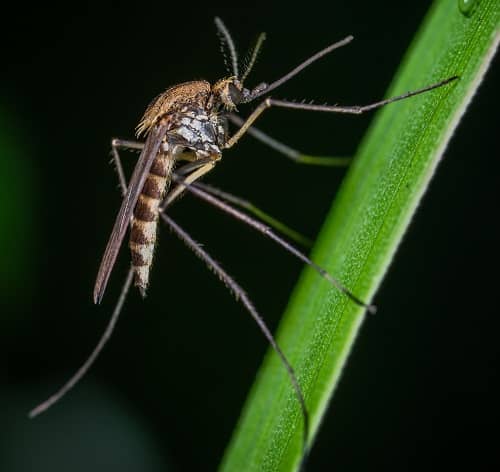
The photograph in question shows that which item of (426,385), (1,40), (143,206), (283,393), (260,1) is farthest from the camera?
(260,1)

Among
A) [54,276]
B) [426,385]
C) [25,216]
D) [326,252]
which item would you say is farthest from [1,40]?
[426,385]

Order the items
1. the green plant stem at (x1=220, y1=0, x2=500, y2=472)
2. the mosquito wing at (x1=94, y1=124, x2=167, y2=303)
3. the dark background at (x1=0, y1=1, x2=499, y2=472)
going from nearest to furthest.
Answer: the green plant stem at (x1=220, y1=0, x2=500, y2=472) < the mosquito wing at (x1=94, y1=124, x2=167, y2=303) < the dark background at (x1=0, y1=1, x2=499, y2=472)

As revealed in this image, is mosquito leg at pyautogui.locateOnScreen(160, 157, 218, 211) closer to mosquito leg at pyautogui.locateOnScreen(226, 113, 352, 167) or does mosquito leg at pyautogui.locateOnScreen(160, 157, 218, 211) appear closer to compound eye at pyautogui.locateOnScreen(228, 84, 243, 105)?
compound eye at pyautogui.locateOnScreen(228, 84, 243, 105)

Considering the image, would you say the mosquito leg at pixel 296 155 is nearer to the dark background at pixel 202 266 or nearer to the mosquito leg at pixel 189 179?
the dark background at pixel 202 266

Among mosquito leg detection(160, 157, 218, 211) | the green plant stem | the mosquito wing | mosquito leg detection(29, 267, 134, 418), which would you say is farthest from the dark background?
the green plant stem

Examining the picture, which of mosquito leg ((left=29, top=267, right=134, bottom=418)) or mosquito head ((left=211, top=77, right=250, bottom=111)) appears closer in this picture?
mosquito head ((left=211, top=77, right=250, bottom=111))

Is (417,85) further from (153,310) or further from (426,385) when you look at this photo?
(153,310)

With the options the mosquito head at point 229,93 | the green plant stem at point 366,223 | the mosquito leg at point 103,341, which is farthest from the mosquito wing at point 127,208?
the green plant stem at point 366,223
